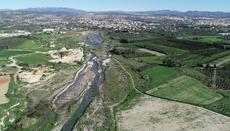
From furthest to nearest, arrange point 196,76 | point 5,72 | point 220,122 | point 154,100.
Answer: point 5,72 → point 196,76 → point 154,100 → point 220,122

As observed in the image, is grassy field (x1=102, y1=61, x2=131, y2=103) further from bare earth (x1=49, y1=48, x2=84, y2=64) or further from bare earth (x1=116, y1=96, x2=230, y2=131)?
bare earth (x1=49, y1=48, x2=84, y2=64)

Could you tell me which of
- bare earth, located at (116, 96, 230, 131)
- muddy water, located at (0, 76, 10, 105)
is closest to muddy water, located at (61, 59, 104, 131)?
bare earth, located at (116, 96, 230, 131)

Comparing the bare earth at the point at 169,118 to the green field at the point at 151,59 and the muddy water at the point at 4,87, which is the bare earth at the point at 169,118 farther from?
the green field at the point at 151,59

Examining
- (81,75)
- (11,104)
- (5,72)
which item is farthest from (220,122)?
(5,72)

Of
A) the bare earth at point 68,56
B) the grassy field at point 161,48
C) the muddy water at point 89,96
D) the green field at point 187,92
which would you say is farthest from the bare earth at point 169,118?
the grassy field at point 161,48

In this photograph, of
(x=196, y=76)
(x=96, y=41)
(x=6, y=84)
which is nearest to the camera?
(x=6, y=84)

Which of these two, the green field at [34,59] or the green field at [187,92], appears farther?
the green field at [34,59]

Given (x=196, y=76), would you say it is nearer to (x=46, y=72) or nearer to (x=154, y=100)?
(x=154, y=100)
